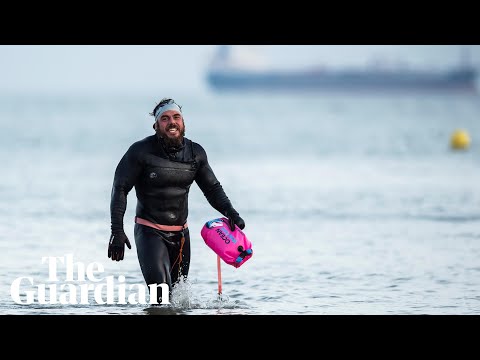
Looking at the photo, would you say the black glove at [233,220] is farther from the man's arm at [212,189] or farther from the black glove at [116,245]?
the black glove at [116,245]

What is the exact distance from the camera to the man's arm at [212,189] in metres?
10.6

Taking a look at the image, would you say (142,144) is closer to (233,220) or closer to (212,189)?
(212,189)

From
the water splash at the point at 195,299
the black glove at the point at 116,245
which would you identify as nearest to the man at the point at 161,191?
the black glove at the point at 116,245

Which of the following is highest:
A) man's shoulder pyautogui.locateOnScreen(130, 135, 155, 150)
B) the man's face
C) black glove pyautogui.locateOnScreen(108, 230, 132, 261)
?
the man's face

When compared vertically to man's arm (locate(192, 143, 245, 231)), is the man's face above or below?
above

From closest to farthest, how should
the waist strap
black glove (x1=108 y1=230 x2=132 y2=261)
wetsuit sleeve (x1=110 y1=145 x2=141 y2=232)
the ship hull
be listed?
1. black glove (x1=108 y1=230 x2=132 y2=261)
2. wetsuit sleeve (x1=110 y1=145 x2=141 y2=232)
3. the waist strap
4. the ship hull

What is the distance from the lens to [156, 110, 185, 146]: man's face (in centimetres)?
1024

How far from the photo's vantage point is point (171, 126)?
10.3 metres

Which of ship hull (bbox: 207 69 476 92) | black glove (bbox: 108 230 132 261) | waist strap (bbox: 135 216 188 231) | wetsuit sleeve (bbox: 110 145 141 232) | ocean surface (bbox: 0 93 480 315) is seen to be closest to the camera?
black glove (bbox: 108 230 132 261)

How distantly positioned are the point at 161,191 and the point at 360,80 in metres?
132

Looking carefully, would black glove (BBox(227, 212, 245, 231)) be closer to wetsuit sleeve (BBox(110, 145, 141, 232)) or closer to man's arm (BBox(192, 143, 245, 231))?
man's arm (BBox(192, 143, 245, 231))

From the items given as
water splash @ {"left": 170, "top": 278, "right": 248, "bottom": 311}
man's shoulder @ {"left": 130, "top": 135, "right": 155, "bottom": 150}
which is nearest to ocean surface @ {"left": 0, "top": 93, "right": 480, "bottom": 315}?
water splash @ {"left": 170, "top": 278, "right": 248, "bottom": 311}

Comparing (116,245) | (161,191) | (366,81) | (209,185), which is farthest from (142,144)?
(366,81)
